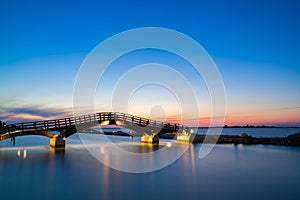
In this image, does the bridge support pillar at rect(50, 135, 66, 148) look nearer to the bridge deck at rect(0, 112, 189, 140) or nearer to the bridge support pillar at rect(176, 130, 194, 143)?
the bridge deck at rect(0, 112, 189, 140)

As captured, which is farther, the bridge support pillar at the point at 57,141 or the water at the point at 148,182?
the bridge support pillar at the point at 57,141

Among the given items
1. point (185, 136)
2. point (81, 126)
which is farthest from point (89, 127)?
point (185, 136)

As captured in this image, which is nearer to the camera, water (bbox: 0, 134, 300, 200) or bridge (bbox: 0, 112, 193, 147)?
water (bbox: 0, 134, 300, 200)

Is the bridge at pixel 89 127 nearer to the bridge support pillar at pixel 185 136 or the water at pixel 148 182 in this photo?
the bridge support pillar at pixel 185 136

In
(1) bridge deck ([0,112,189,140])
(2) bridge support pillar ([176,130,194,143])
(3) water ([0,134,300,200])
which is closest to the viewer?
(3) water ([0,134,300,200])

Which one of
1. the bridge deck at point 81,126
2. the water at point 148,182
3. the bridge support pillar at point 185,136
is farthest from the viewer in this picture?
the bridge support pillar at point 185,136

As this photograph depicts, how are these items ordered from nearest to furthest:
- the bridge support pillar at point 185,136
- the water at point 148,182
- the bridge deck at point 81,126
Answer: the water at point 148,182 < the bridge deck at point 81,126 < the bridge support pillar at point 185,136

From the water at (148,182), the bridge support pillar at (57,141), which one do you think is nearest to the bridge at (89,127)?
the bridge support pillar at (57,141)

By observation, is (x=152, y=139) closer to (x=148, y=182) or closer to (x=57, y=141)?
(x=57, y=141)

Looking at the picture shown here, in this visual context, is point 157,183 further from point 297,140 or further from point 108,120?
point 297,140

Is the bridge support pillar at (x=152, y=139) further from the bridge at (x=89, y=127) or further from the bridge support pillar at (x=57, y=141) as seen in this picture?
the bridge support pillar at (x=57, y=141)

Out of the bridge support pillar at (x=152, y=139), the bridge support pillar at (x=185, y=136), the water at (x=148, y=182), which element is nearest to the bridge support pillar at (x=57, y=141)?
the water at (x=148, y=182)

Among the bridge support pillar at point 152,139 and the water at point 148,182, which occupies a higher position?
the bridge support pillar at point 152,139

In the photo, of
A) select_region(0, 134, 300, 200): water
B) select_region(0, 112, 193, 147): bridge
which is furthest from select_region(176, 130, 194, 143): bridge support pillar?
select_region(0, 134, 300, 200): water
